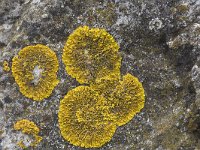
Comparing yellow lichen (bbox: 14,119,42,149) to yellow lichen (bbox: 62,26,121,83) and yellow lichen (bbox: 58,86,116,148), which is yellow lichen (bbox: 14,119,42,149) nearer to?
yellow lichen (bbox: 58,86,116,148)

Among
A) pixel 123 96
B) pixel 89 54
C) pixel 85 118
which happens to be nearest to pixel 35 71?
pixel 89 54

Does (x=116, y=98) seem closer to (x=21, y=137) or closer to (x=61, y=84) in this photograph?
(x=61, y=84)

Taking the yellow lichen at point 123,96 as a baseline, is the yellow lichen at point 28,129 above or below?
below

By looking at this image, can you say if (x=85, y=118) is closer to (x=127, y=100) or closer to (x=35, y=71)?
(x=127, y=100)

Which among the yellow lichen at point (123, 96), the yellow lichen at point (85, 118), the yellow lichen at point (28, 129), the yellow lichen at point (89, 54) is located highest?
the yellow lichen at point (89, 54)

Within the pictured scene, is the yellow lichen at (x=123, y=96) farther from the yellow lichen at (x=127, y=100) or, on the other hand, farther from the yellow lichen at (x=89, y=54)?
the yellow lichen at (x=89, y=54)

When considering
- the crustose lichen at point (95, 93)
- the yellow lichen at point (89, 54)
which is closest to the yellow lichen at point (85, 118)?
the crustose lichen at point (95, 93)

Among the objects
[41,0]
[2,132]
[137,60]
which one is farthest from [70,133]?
[41,0]

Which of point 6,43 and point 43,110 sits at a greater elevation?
point 6,43
